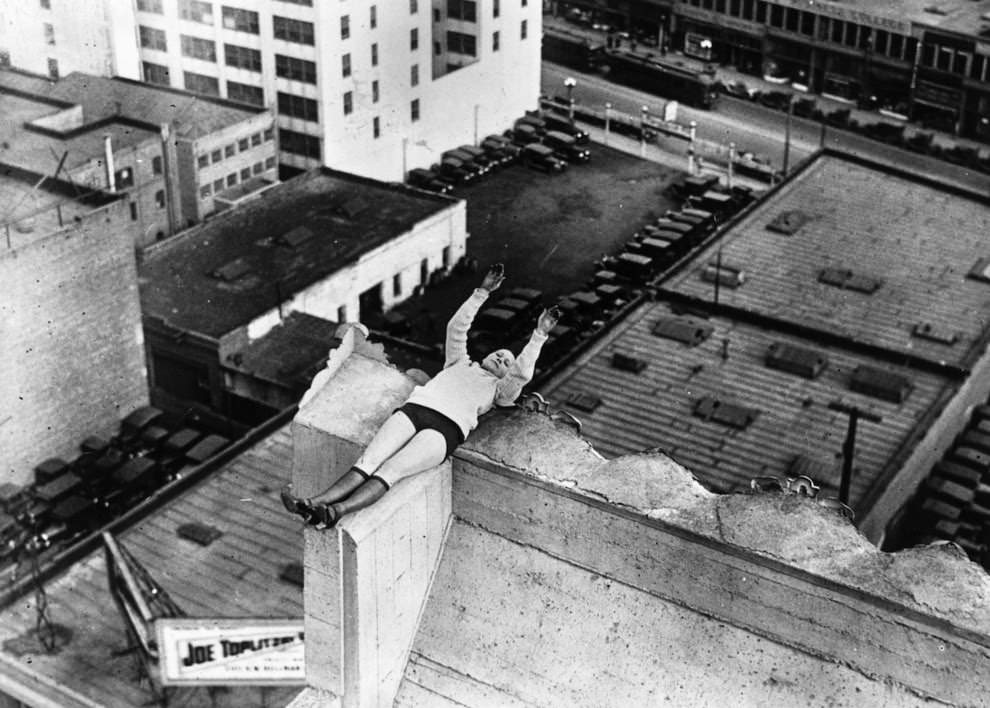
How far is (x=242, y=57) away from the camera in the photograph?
3312 inches

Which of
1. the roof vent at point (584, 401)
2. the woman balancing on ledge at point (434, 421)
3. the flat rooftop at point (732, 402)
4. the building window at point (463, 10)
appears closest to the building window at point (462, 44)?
the building window at point (463, 10)

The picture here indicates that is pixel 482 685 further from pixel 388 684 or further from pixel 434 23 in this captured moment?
pixel 434 23

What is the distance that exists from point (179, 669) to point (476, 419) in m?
21.6

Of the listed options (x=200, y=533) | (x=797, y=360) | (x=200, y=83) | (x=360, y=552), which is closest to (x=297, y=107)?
(x=200, y=83)

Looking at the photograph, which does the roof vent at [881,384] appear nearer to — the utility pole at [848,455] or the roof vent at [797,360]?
the roof vent at [797,360]

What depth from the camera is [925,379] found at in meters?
55.3

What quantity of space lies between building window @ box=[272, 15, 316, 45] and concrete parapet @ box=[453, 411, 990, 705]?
227 feet

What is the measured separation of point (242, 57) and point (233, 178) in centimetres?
853

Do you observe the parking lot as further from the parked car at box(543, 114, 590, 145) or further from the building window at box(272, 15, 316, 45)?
the building window at box(272, 15, 316, 45)

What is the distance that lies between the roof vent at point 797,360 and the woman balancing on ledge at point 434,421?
135ft

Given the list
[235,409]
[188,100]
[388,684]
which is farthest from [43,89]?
[388,684]

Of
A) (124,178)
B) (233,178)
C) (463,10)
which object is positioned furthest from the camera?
(463,10)

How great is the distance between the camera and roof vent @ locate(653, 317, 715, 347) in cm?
5734

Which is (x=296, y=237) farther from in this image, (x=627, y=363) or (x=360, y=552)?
(x=360, y=552)
